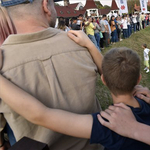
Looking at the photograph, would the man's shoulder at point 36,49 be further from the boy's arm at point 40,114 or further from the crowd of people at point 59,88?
the boy's arm at point 40,114

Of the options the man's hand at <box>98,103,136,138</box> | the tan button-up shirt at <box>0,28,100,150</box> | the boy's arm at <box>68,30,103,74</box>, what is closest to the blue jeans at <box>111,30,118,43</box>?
the boy's arm at <box>68,30,103,74</box>

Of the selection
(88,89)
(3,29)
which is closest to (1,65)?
(88,89)

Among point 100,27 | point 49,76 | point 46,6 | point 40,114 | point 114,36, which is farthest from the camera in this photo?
point 114,36

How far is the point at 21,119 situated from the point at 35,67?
1.06ft

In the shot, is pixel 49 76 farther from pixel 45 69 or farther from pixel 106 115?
pixel 106 115

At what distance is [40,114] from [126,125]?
0.49 metres

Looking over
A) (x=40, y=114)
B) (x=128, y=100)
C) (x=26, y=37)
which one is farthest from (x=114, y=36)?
(x=40, y=114)

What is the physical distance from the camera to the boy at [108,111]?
918 millimetres

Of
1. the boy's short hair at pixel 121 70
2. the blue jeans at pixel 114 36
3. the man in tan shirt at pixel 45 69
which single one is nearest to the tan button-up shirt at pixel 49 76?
the man in tan shirt at pixel 45 69

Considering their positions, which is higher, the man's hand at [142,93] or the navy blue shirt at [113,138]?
the man's hand at [142,93]

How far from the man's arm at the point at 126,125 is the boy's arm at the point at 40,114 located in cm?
11

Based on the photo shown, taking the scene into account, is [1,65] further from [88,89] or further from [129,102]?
[129,102]

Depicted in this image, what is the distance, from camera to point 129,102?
3.62 feet

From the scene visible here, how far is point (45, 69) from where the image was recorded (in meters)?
1.03
